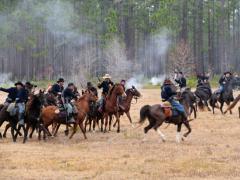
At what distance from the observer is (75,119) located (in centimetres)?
2170

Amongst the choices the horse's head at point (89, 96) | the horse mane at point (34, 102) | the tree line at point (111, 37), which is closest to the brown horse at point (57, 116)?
the horse's head at point (89, 96)

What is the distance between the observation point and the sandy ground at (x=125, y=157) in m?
14.6

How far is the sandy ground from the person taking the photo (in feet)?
47.8

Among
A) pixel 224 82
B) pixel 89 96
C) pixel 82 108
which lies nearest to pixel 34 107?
pixel 82 108

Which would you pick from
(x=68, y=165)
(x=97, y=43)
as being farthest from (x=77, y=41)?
(x=68, y=165)

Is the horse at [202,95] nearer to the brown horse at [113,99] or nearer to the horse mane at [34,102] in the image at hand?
the brown horse at [113,99]

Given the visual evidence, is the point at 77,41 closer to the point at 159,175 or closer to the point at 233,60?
the point at 233,60

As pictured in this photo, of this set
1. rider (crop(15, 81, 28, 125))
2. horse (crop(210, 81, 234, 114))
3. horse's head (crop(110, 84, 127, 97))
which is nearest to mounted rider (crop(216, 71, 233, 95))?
horse (crop(210, 81, 234, 114))

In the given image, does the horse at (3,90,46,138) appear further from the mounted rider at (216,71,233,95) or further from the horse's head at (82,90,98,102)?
the mounted rider at (216,71,233,95)

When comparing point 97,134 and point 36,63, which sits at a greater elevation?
point 36,63

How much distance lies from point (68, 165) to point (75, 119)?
605 cm

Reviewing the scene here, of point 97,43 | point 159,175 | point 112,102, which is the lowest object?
point 159,175

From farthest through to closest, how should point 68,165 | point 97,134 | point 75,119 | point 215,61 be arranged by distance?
point 215,61 → point 97,134 → point 75,119 → point 68,165

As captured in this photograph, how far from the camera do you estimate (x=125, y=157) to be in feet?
56.2
